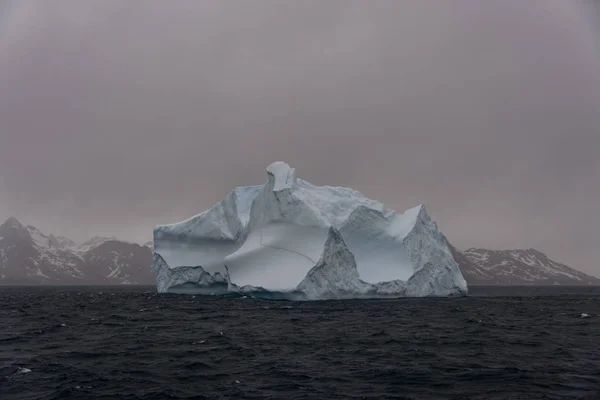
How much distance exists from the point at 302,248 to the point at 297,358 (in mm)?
22210

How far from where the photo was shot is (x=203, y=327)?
75.9ft

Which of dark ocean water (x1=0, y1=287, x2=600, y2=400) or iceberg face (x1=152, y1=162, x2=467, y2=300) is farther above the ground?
iceberg face (x1=152, y1=162, x2=467, y2=300)

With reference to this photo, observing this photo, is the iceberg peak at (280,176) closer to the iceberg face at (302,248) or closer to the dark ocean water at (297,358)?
the iceberg face at (302,248)

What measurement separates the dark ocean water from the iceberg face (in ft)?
37.7

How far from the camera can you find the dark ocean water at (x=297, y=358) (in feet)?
41.2

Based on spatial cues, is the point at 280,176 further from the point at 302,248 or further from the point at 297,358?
the point at 297,358

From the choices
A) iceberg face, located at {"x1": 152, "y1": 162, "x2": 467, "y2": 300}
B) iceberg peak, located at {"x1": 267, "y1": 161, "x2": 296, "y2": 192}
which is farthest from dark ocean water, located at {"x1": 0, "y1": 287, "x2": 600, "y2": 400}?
iceberg peak, located at {"x1": 267, "y1": 161, "x2": 296, "y2": 192}

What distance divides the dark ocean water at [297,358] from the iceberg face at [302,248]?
11484 mm

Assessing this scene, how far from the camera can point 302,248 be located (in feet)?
126

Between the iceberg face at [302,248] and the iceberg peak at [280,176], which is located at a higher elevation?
the iceberg peak at [280,176]

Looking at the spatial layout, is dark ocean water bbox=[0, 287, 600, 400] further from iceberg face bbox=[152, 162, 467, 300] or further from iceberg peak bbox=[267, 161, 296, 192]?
iceberg peak bbox=[267, 161, 296, 192]

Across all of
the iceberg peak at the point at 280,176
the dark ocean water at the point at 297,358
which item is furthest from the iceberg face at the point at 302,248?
the dark ocean water at the point at 297,358

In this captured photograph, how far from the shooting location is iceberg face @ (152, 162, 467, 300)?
3822 cm

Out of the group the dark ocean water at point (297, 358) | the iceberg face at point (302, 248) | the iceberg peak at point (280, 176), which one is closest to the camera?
the dark ocean water at point (297, 358)
